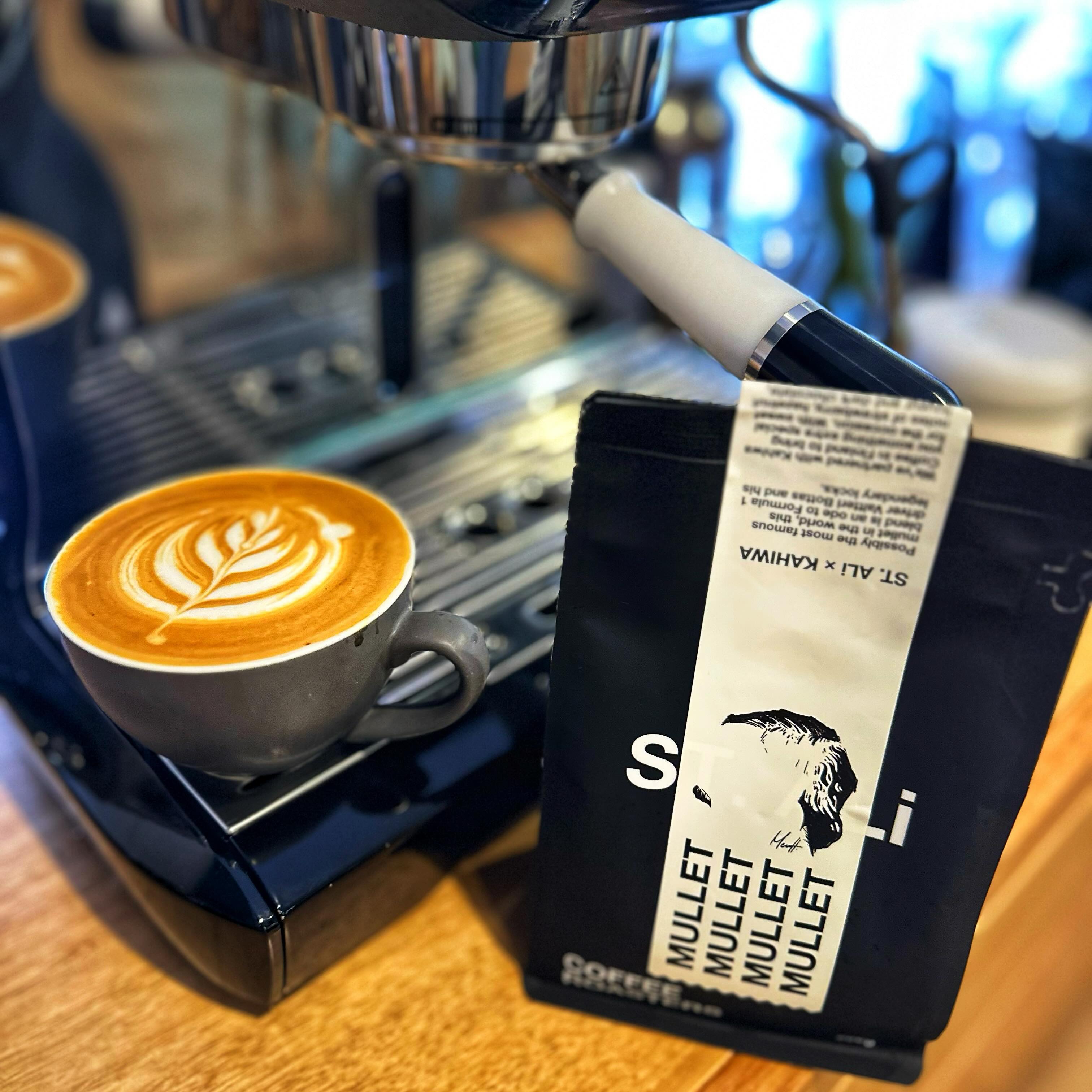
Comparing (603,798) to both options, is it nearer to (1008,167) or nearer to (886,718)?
(886,718)

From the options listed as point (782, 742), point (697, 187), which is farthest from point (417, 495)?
point (697, 187)

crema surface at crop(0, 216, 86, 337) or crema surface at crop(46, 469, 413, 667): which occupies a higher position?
crema surface at crop(46, 469, 413, 667)

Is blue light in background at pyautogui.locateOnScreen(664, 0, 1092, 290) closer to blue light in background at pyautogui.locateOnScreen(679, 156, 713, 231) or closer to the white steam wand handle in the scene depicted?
blue light in background at pyautogui.locateOnScreen(679, 156, 713, 231)

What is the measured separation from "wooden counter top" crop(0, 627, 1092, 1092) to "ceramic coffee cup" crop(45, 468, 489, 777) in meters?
0.09

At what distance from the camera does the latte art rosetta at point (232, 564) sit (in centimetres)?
34

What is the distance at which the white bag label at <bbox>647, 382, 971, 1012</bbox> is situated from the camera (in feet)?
0.88

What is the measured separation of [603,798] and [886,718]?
0.30 feet

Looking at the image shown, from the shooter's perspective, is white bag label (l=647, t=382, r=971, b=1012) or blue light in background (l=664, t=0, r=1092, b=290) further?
blue light in background (l=664, t=0, r=1092, b=290)

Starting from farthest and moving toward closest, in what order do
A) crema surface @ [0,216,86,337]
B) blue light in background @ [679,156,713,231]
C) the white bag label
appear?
blue light in background @ [679,156,713,231] → crema surface @ [0,216,86,337] → the white bag label

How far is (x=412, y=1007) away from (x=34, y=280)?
1.43 feet

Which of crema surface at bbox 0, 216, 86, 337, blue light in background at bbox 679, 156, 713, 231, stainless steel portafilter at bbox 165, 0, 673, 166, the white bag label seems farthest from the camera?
blue light in background at bbox 679, 156, 713, 231
